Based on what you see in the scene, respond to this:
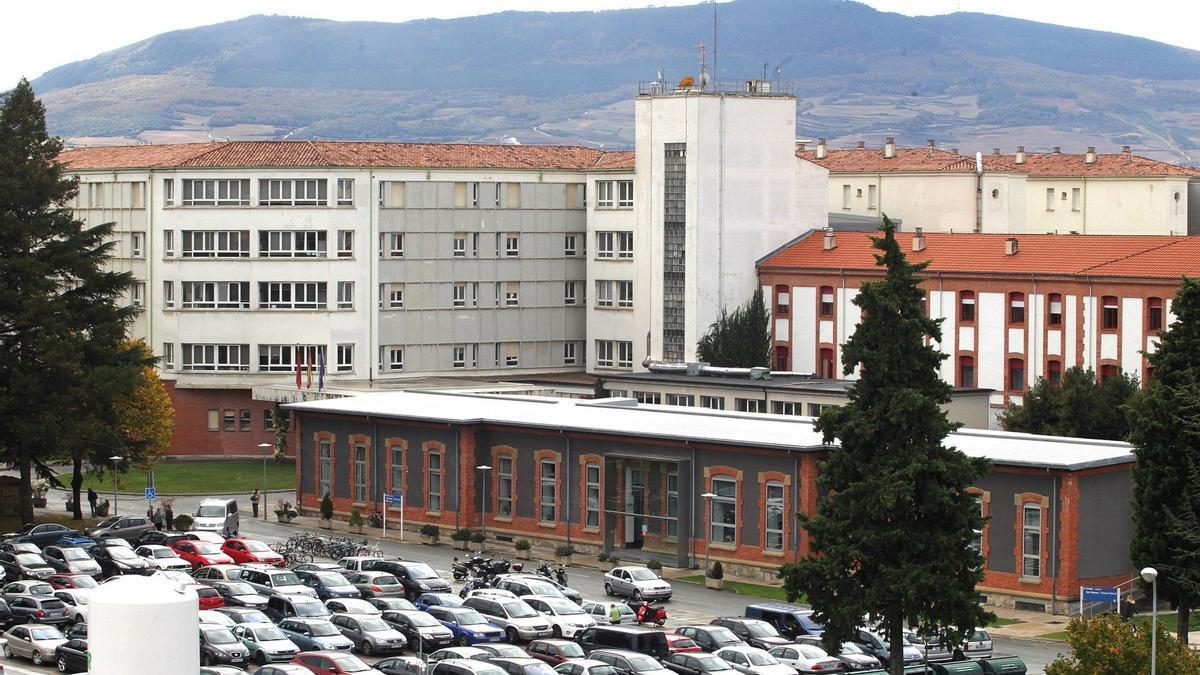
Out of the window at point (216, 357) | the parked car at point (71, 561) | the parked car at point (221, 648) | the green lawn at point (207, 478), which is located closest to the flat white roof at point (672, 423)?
the green lawn at point (207, 478)

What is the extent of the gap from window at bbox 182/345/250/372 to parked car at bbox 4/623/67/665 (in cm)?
6209

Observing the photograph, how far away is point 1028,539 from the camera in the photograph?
68.2 m

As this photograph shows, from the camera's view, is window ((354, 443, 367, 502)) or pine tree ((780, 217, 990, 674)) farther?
window ((354, 443, 367, 502))

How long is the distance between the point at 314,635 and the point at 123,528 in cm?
2746

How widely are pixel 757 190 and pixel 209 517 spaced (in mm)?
46495

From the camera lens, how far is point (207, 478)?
107750 mm

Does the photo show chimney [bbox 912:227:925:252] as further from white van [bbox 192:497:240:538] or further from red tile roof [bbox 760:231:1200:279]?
white van [bbox 192:497:240:538]

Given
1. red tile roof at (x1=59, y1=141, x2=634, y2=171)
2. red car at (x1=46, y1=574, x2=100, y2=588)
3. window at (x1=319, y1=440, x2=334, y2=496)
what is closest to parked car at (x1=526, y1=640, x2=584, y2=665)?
red car at (x1=46, y1=574, x2=100, y2=588)

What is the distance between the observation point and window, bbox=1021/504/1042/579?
68062 mm

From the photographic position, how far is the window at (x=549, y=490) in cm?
8006

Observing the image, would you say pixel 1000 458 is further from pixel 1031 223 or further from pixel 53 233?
pixel 1031 223

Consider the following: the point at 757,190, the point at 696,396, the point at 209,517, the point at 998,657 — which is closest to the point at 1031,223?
the point at 757,190

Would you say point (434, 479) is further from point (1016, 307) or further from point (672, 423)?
point (1016, 307)

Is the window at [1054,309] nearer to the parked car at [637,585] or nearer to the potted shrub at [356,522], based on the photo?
the potted shrub at [356,522]
